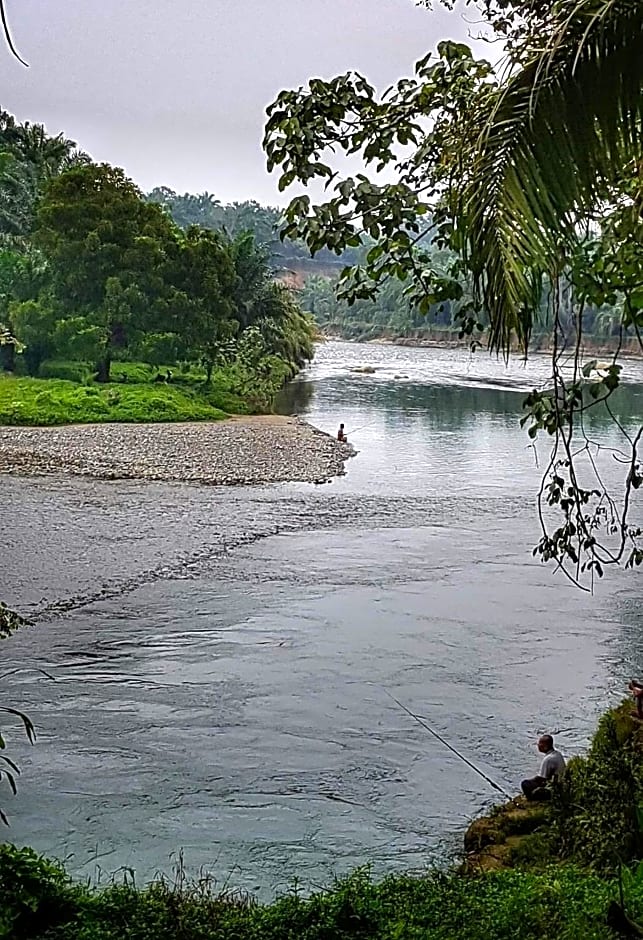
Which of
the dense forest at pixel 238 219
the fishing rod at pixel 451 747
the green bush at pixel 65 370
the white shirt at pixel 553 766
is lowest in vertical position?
the fishing rod at pixel 451 747

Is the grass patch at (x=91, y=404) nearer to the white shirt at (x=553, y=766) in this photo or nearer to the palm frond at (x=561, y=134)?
the white shirt at (x=553, y=766)

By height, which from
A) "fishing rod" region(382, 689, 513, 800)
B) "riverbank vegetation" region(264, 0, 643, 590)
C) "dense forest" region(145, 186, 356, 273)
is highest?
"dense forest" region(145, 186, 356, 273)

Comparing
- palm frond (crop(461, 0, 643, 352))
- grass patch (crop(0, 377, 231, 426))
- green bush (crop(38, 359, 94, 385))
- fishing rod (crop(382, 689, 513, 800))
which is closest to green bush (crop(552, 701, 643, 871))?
fishing rod (crop(382, 689, 513, 800))

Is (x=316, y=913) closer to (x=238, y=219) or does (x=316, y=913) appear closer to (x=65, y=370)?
(x=65, y=370)

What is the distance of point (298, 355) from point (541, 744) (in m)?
28.5

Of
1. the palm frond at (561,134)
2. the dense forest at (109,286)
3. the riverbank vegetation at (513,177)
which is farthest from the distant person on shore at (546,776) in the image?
the dense forest at (109,286)

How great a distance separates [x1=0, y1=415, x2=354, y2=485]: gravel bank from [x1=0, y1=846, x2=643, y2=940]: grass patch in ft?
42.7

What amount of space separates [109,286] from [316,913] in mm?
21779

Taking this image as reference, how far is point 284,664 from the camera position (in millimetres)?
8578

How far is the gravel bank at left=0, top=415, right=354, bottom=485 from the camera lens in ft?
54.0

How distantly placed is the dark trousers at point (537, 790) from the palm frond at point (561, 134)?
3947mm

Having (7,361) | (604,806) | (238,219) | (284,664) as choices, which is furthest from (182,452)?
(238,219)

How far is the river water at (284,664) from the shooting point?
5.76 m

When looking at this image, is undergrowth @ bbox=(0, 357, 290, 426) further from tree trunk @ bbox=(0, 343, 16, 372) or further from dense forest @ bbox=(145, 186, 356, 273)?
dense forest @ bbox=(145, 186, 356, 273)
